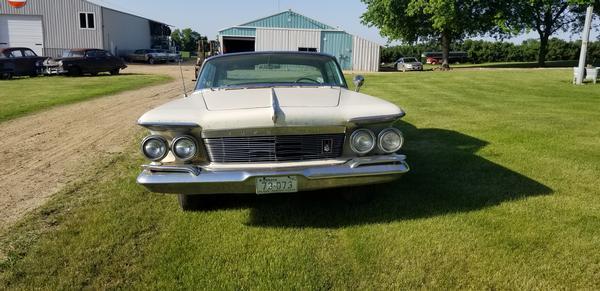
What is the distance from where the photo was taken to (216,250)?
130 inches

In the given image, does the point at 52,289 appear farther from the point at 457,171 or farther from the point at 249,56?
the point at 457,171

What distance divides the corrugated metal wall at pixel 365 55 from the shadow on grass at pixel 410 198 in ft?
106

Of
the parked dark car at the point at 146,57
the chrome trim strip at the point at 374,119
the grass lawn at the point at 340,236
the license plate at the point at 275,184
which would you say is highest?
the parked dark car at the point at 146,57

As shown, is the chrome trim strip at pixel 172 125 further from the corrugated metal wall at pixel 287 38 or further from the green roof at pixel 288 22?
the green roof at pixel 288 22

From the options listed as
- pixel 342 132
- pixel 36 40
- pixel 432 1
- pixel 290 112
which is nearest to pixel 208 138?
pixel 290 112

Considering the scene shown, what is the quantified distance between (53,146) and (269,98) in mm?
4443

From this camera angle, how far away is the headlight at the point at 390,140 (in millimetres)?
3641

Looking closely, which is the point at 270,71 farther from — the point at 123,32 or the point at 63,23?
the point at 123,32

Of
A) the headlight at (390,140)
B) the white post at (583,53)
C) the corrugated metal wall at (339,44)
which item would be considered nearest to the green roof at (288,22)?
the corrugated metal wall at (339,44)

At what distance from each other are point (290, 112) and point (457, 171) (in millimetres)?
2540

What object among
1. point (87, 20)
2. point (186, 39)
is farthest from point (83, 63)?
point (186, 39)

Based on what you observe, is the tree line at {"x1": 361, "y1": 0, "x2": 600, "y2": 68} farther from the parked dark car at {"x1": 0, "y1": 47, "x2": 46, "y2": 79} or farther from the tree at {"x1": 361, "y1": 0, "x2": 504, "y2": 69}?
the parked dark car at {"x1": 0, "y1": 47, "x2": 46, "y2": 79}

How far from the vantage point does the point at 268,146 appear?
3.48m

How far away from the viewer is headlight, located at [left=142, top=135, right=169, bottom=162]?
347 cm
